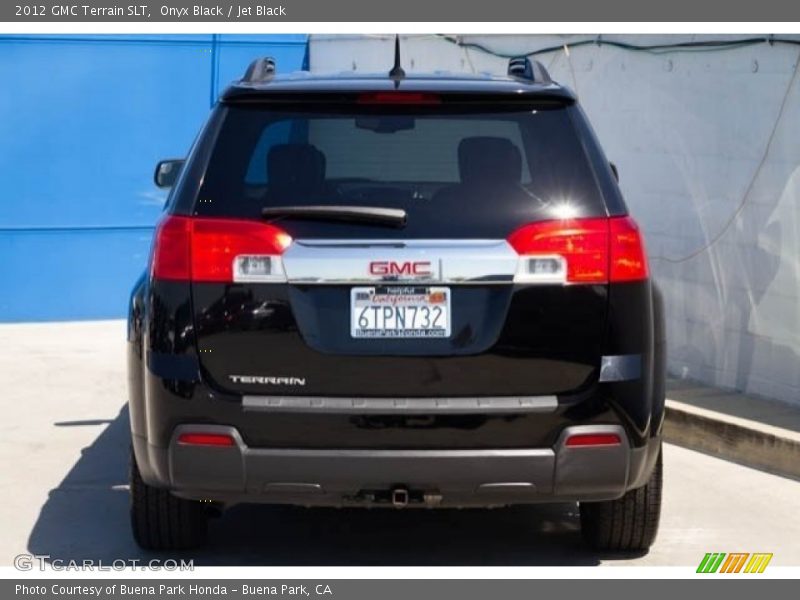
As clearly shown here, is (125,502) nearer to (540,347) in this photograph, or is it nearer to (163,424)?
(163,424)

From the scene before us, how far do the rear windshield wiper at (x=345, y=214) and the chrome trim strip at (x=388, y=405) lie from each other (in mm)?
590

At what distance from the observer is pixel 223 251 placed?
4984 millimetres

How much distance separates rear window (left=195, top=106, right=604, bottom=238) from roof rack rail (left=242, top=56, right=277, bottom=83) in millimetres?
216

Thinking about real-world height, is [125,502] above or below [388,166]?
below

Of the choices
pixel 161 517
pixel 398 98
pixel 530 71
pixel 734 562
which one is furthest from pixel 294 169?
pixel 734 562

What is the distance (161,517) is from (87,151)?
281 inches

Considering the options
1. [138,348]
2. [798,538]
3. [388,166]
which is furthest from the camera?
[388,166]

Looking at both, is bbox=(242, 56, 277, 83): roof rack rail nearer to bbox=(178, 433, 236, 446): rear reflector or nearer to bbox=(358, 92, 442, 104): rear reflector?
bbox=(358, 92, 442, 104): rear reflector

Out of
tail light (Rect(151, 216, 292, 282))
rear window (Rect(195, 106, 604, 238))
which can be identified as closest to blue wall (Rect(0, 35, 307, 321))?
rear window (Rect(195, 106, 604, 238))

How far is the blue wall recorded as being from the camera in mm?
12117

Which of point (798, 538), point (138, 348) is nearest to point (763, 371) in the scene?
point (798, 538)

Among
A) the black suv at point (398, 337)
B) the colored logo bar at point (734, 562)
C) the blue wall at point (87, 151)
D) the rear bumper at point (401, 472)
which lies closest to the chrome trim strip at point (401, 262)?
the black suv at point (398, 337)

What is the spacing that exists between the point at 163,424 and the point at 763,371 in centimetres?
437
